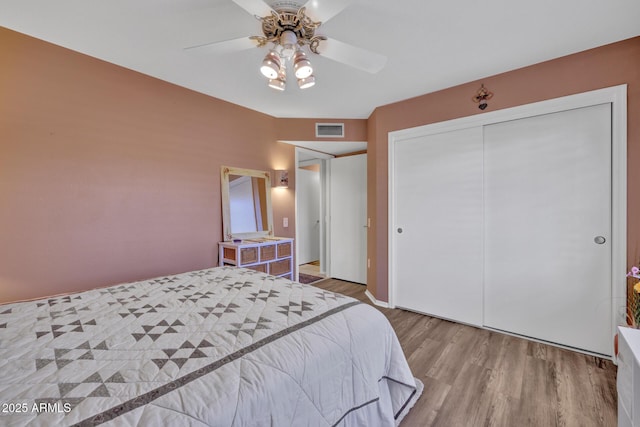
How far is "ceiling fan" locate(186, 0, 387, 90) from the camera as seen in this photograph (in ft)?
4.37

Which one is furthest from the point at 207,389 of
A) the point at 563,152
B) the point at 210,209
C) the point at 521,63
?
the point at 521,63

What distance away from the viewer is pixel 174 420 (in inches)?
28.0

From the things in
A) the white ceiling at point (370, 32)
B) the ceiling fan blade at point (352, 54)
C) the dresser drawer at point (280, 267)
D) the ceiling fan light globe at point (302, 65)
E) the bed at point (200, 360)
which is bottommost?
the dresser drawer at point (280, 267)

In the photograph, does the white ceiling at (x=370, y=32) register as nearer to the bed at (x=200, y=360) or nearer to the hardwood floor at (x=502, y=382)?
the bed at (x=200, y=360)

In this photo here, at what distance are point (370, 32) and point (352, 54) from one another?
0.43 m

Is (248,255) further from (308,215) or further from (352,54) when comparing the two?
(308,215)

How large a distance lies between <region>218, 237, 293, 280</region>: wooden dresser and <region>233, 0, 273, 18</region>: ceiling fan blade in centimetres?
207

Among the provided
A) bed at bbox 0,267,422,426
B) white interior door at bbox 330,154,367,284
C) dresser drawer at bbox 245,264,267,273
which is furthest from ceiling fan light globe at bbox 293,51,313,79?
white interior door at bbox 330,154,367,284

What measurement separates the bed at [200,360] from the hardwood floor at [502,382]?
0.37 metres

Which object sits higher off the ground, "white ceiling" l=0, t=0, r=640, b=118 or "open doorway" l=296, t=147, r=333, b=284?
"white ceiling" l=0, t=0, r=640, b=118

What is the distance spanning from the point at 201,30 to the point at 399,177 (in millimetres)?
2315

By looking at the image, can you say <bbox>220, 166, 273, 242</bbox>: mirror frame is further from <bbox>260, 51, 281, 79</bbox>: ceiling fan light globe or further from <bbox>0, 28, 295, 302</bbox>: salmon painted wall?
<bbox>260, 51, 281, 79</bbox>: ceiling fan light globe

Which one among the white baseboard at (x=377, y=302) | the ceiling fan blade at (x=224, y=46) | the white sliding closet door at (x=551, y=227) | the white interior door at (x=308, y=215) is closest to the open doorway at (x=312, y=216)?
the white interior door at (x=308, y=215)

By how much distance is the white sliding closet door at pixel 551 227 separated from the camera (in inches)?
82.5
